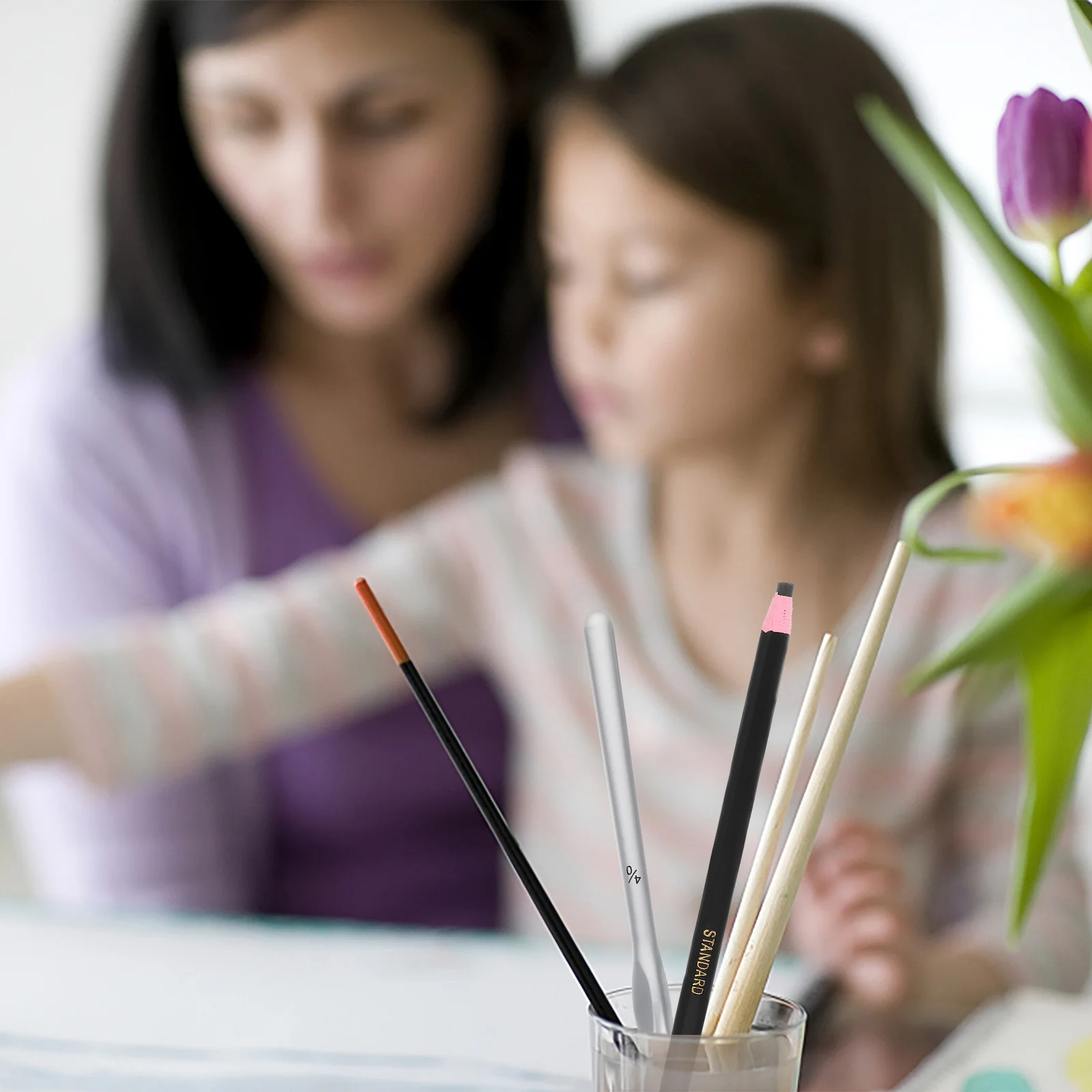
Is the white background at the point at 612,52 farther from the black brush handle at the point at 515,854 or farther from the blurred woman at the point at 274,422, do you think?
the black brush handle at the point at 515,854

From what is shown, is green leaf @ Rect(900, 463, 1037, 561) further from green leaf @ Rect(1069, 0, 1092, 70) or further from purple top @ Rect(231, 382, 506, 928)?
purple top @ Rect(231, 382, 506, 928)

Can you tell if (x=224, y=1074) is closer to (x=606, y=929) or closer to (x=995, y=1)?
(x=606, y=929)

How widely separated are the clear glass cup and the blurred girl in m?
0.36

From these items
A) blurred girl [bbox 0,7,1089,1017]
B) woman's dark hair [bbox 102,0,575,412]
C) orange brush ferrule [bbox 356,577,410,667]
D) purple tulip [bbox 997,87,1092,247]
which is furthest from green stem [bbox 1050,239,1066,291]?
woman's dark hair [bbox 102,0,575,412]

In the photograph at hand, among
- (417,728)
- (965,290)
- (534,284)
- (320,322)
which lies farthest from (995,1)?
(417,728)

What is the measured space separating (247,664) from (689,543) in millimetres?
235

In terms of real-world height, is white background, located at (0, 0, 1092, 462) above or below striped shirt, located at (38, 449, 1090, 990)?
above

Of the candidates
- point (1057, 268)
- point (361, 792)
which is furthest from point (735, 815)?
point (361, 792)

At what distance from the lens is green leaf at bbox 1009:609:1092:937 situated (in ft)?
0.73

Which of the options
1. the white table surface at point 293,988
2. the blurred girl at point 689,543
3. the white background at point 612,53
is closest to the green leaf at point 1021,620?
the white table surface at point 293,988

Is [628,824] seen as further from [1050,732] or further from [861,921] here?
[861,921]

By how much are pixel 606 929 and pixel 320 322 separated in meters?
0.39

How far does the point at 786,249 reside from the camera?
0.66 meters

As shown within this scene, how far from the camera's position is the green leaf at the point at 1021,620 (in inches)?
8.3
